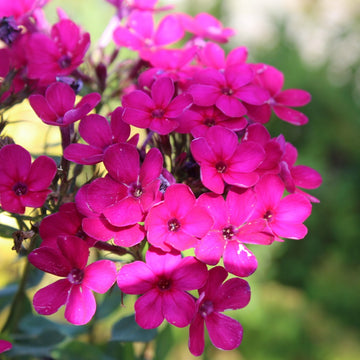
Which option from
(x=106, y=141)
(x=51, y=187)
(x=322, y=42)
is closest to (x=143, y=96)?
(x=106, y=141)

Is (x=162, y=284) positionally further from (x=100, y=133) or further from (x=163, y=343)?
(x=163, y=343)

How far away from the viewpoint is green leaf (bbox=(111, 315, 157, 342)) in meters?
0.94

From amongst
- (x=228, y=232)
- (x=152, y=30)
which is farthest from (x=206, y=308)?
(x=152, y=30)

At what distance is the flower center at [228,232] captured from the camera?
68 cm

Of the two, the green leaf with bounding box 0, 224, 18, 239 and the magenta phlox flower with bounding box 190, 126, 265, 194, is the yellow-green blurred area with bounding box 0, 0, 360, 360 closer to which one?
the green leaf with bounding box 0, 224, 18, 239

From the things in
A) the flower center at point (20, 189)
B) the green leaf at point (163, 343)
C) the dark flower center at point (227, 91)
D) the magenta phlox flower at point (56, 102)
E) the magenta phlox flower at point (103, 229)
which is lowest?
the green leaf at point (163, 343)

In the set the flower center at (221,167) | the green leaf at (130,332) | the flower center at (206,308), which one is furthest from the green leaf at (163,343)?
the flower center at (221,167)

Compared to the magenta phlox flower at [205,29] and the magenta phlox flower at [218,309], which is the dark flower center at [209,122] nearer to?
the magenta phlox flower at [218,309]

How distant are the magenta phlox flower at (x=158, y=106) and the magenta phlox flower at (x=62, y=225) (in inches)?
6.8

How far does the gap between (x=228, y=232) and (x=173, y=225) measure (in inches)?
3.6

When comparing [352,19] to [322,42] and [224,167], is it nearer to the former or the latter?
[322,42]

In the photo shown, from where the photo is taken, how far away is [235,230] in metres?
0.68

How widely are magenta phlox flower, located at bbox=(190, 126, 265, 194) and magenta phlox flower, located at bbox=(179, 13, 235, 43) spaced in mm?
419

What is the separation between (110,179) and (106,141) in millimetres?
75
